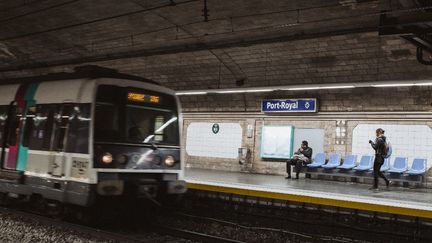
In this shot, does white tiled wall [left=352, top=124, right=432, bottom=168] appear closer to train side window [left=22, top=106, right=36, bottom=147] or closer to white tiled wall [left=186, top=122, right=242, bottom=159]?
white tiled wall [left=186, top=122, right=242, bottom=159]

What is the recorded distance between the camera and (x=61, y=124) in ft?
22.9

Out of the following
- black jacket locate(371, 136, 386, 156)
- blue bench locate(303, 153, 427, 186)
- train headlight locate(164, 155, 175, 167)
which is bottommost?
blue bench locate(303, 153, 427, 186)

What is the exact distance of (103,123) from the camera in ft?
21.8

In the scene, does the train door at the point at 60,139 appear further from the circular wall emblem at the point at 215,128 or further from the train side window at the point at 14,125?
the circular wall emblem at the point at 215,128

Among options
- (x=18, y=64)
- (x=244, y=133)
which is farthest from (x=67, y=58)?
(x=244, y=133)

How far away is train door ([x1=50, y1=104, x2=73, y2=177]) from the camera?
22.3 ft

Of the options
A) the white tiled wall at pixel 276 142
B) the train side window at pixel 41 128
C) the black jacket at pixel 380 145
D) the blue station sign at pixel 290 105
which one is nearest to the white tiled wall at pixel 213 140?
the white tiled wall at pixel 276 142

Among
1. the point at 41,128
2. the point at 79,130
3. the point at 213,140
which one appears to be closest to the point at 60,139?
the point at 79,130

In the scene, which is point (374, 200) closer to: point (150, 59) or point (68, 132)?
point (68, 132)

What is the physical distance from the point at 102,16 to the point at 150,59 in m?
3.01

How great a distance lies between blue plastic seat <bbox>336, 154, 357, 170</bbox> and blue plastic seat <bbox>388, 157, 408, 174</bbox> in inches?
44.5

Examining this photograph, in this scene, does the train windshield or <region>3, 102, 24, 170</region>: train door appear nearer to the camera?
the train windshield

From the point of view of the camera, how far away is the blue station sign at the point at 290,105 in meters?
15.4

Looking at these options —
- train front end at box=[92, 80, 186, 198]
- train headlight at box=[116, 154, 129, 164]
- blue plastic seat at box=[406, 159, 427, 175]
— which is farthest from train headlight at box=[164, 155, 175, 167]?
blue plastic seat at box=[406, 159, 427, 175]
